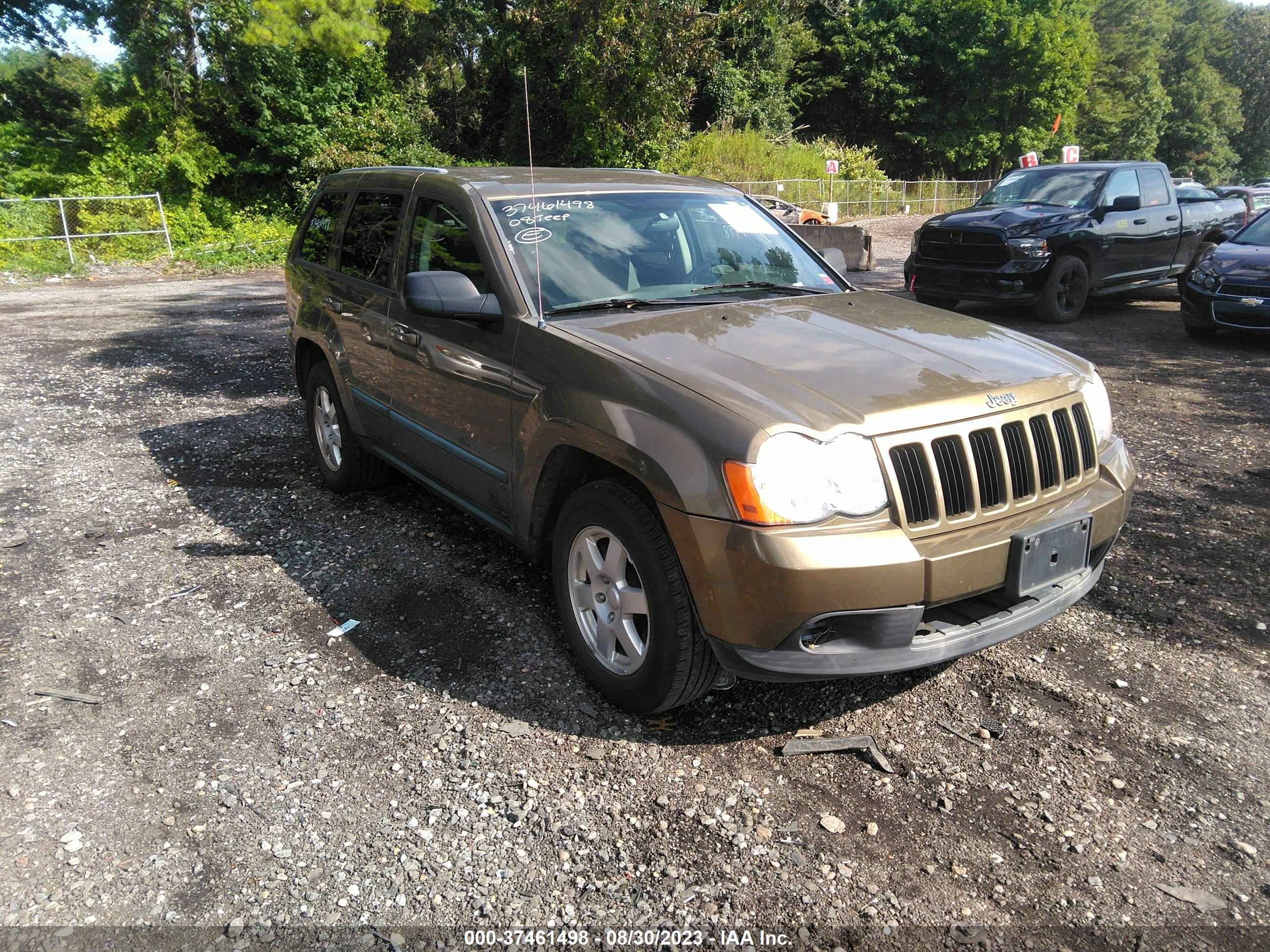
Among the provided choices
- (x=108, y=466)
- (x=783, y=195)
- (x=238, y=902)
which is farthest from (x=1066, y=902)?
(x=783, y=195)

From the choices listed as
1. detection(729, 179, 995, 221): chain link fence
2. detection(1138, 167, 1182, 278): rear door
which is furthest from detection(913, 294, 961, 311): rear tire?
detection(729, 179, 995, 221): chain link fence

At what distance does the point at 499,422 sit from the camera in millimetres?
3809

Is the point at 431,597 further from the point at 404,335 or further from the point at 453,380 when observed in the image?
the point at 404,335

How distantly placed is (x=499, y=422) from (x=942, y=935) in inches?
95.2

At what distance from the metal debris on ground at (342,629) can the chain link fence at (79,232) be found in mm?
18807

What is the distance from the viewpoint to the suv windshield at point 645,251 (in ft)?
12.8

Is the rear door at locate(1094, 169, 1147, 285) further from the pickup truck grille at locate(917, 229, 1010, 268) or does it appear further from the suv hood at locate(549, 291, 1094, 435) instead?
the suv hood at locate(549, 291, 1094, 435)

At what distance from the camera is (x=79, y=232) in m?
20.6

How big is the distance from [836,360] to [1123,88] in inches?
2773

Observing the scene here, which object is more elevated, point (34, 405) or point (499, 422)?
point (499, 422)

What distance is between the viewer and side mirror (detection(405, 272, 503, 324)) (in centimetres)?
375

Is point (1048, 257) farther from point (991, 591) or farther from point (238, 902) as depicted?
point (238, 902)

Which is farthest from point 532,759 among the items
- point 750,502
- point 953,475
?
point 953,475

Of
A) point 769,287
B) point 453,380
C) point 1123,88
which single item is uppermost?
point 1123,88
